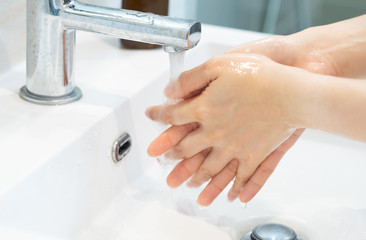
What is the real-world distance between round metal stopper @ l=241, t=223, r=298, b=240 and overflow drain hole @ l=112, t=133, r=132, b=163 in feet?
0.52

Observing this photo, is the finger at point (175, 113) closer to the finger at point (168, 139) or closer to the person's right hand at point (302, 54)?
the finger at point (168, 139)

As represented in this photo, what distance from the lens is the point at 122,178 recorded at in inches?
23.7

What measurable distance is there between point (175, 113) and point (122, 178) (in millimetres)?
112

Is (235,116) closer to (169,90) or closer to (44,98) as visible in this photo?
(169,90)

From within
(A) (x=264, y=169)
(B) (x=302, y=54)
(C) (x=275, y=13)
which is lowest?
(C) (x=275, y=13)

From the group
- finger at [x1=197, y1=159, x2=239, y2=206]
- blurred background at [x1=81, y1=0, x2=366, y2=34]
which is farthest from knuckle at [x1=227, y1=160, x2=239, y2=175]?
blurred background at [x1=81, y1=0, x2=366, y2=34]

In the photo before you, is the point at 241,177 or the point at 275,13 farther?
the point at 275,13

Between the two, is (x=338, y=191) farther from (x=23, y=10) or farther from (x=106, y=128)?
(x=23, y=10)

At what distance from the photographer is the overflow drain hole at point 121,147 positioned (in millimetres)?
574

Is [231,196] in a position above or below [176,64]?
below

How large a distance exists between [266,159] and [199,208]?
90 mm

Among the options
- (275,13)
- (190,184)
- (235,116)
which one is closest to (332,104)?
(235,116)

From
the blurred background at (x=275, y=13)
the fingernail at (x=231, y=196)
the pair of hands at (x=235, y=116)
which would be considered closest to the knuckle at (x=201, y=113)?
the pair of hands at (x=235, y=116)

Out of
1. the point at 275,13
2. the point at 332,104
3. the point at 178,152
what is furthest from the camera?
the point at 275,13
